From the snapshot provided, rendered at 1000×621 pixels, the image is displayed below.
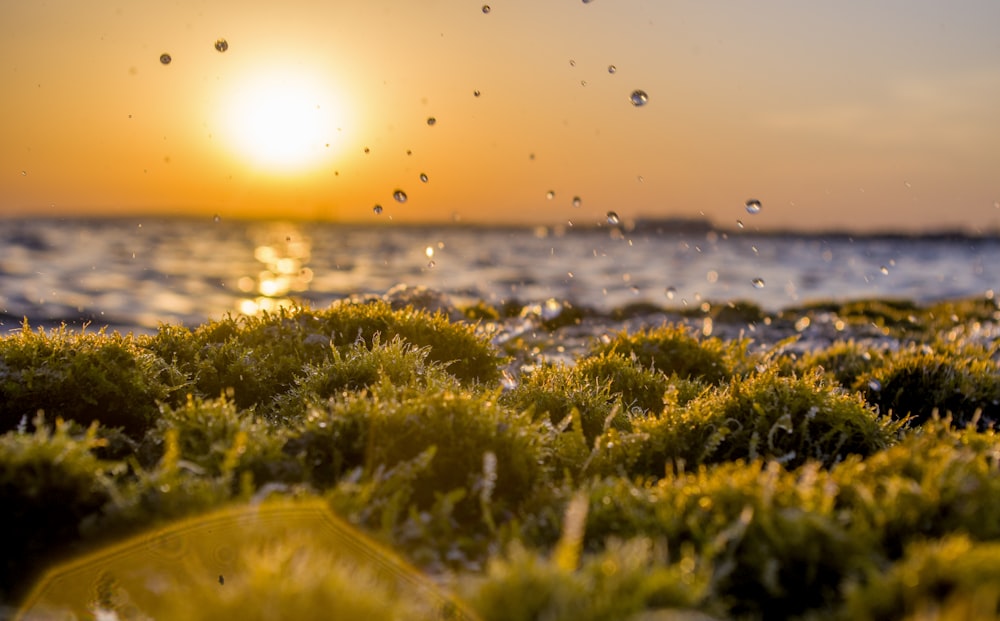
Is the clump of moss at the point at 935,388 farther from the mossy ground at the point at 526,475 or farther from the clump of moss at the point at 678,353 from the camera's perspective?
the mossy ground at the point at 526,475

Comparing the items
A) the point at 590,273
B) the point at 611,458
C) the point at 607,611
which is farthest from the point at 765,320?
the point at 590,273

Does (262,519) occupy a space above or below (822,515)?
below

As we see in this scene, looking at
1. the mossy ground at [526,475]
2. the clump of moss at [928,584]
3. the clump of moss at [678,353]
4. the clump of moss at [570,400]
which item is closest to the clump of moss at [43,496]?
the mossy ground at [526,475]

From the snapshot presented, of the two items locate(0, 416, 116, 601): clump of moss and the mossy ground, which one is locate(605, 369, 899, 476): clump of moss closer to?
the mossy ground

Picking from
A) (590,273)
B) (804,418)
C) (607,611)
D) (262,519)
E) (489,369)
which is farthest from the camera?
(590,273)

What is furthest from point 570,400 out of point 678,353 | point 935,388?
point 935,388

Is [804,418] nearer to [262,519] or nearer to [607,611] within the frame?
[607,611]
